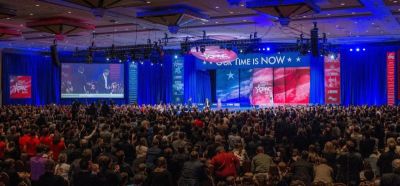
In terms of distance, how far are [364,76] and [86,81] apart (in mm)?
18875

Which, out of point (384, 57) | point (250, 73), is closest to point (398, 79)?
point (384, 57)

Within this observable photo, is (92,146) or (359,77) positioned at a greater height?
(359,77)

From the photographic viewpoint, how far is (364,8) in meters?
18.7

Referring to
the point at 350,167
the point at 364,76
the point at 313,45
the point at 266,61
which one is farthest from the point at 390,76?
the point at 350,167

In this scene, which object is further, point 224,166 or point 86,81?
point 86,81

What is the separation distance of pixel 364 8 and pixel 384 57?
1400 cm

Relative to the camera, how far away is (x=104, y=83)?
119ft

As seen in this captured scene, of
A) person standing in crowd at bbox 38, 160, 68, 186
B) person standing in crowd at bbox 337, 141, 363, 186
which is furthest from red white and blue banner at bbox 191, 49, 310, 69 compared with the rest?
person standing in crowd at bbox 38, 160, 68, 186

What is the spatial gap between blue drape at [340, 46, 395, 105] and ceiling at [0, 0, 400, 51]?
140 cm

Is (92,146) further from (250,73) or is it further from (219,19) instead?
(250,73)

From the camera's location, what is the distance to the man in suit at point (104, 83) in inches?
1420

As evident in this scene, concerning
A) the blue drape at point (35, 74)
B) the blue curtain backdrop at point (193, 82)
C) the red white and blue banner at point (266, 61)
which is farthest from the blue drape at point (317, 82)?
the blue drape at point (35, 74)

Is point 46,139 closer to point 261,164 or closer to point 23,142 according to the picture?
point 23,142

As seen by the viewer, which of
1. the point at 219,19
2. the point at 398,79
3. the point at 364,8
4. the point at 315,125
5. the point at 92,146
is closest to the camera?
the point at 92,146
